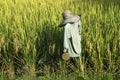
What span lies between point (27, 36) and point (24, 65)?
35cm

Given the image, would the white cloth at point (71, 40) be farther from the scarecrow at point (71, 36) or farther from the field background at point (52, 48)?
the field background at point (52, 48)

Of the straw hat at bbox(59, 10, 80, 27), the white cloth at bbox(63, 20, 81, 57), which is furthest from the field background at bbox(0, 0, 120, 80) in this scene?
the straw hat at bbox(59, 10, 80, 27)

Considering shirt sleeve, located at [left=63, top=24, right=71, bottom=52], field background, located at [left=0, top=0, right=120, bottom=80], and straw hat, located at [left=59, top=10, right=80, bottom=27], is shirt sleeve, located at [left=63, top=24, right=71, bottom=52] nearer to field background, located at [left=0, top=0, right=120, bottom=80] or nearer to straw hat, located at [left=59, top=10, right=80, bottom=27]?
straw hat, located at [left=59, top=10, right=80, bottom=27]

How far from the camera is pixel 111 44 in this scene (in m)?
4.13

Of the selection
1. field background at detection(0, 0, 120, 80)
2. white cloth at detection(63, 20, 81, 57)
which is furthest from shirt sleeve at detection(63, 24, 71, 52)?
field background at detection(0, 0, 120, 80)

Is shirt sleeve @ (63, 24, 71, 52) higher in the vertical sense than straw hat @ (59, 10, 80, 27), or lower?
lower

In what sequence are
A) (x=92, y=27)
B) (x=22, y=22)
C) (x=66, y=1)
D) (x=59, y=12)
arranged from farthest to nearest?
(x=66, y=1) < (x=59, y=12) < (x=22, y=22) < (x=92, y=27)

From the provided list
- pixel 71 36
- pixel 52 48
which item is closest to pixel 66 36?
pixel 71 36

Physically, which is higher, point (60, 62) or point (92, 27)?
point (92, 27)

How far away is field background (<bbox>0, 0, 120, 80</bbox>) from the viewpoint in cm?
395

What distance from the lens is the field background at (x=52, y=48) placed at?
3.95 metres

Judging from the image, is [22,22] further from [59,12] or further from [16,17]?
[59,12]

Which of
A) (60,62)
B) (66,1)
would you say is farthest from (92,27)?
(66,1)

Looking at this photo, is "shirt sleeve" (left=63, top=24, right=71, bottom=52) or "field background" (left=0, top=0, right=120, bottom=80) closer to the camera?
"shirt sleeve" (left=63, top=24, right=71, bottom=52)
